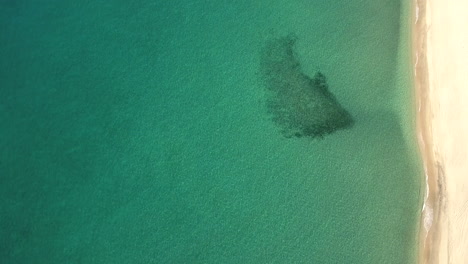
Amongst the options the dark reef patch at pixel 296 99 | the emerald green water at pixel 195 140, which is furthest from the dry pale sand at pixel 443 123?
the dark reef patch at pixel 296 99

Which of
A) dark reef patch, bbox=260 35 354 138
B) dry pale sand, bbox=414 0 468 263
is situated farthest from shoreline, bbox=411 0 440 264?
dark reef patch, bbox=260 35 354 138

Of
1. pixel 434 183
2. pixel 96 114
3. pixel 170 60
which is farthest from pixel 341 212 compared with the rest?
pixel 96 114

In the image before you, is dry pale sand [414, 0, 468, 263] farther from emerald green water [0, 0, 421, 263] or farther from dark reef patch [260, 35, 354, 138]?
dark reef patch [260, 35, 354, 138]

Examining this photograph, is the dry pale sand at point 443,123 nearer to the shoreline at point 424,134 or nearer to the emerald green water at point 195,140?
the shoreline at point 424,134

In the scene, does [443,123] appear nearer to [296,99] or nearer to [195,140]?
[296,99]

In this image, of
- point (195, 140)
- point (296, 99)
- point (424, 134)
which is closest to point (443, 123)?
point (424, 134)

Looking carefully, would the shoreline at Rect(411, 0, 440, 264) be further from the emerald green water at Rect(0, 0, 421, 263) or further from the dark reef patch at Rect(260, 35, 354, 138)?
the dark reef patch at Rect(260, 35, 354, 138)

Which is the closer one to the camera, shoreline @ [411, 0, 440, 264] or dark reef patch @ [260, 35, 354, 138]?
shoreline @ [411, 0, 440, 264]

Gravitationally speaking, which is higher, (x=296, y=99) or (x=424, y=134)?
(x=296, y=99)
